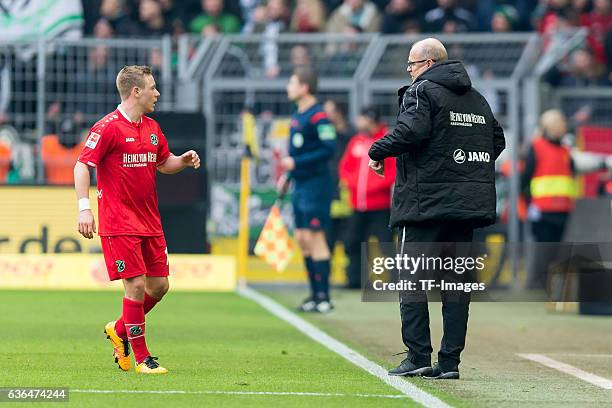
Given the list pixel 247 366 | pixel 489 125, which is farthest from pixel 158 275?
pixel 489 125

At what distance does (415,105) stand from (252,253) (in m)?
10.1

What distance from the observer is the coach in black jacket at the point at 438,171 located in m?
8.61

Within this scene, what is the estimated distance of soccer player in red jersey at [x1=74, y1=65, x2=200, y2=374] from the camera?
8.70 m

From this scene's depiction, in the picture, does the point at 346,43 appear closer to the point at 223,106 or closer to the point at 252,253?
the point at 223,106

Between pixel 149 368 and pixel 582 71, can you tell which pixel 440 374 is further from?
pixel 582 71

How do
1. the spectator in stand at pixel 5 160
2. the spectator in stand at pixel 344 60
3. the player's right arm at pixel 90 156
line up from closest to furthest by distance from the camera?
the player's right arm at pixel 90 156 < the spectator in stand at pixel 5 160 < the spectator in stand at pixel 344 60

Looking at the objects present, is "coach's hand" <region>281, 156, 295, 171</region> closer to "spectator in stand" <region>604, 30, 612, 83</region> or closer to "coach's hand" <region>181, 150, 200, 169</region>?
"coach's hand" <region>181, 150, 200, 169</region>

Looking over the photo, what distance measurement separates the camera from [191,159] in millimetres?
9000

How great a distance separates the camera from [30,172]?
18.4m

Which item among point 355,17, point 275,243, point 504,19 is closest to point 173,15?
point 355,17

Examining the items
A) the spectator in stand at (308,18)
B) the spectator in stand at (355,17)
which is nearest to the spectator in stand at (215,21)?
the spectator in stand at (308,18)

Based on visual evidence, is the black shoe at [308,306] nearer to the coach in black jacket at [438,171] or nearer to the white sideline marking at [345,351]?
the white sideline marking at [345,351]

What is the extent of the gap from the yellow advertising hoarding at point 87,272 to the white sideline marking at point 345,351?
0.48 m

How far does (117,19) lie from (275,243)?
5065 millimetres
